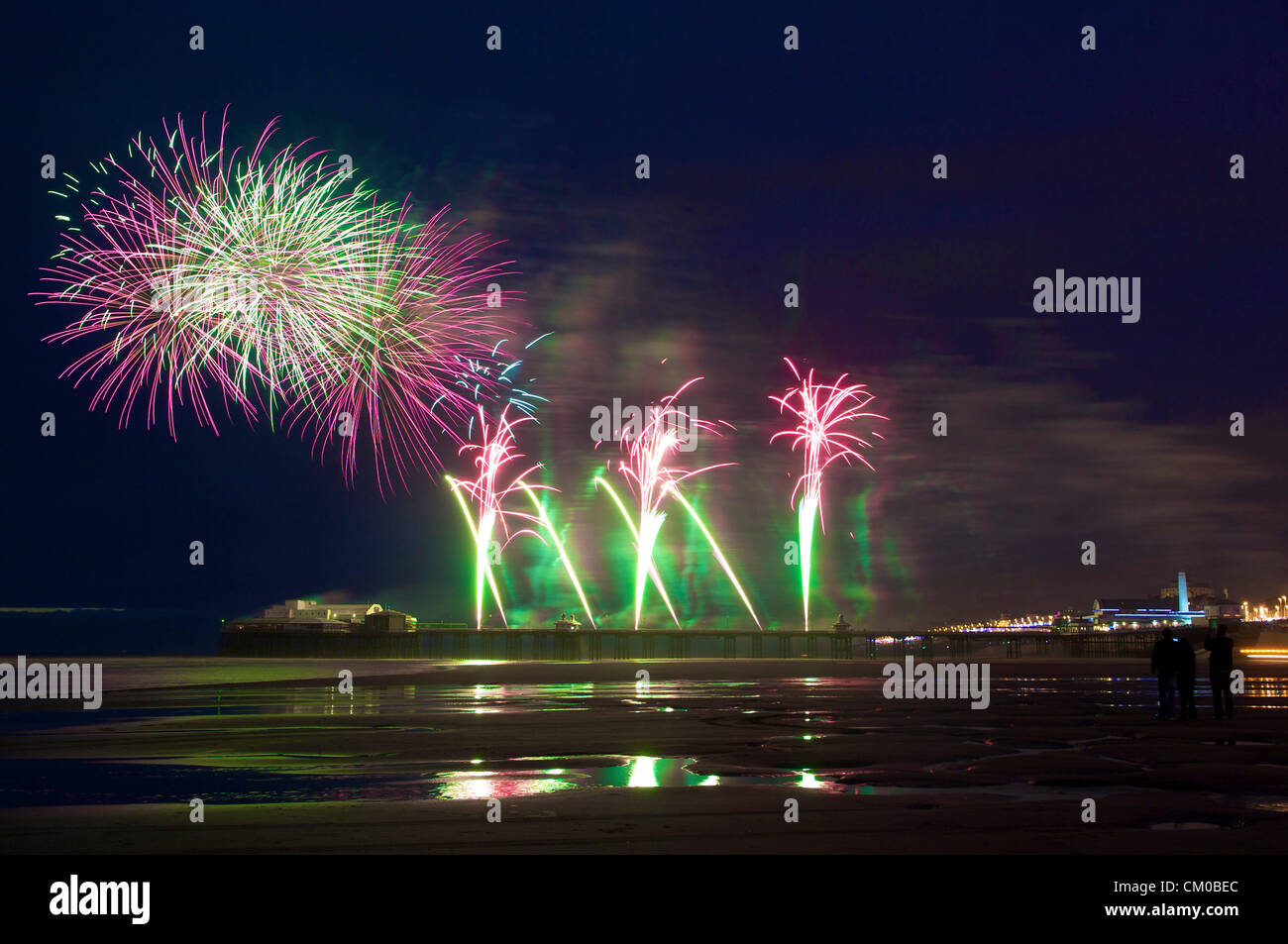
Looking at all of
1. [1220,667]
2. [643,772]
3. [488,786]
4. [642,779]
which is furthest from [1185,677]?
[488,786]

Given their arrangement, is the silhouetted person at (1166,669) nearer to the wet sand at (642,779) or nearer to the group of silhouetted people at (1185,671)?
the group of silhouetted people at (1185,671)

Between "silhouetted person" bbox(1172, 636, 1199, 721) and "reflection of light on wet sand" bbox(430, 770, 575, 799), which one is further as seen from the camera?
"silhouetted person" bbox(1172, 636, 1199, 721)

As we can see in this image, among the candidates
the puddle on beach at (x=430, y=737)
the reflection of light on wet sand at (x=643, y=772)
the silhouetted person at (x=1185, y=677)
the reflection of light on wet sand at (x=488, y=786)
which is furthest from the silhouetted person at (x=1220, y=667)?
the reflection of light on wet sand at (x=488, y=786)

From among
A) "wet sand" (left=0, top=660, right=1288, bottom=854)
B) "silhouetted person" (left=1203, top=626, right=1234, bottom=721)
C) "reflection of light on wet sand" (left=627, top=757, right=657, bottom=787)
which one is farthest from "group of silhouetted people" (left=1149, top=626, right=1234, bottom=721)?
"reflection of light on wet sand" (left=627, top=757, right=657, bottom=787)

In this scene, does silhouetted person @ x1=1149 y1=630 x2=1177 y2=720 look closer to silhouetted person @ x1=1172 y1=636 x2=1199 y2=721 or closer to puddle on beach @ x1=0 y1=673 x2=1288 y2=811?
silhouetted person @ x1=1172 y1=636 x2=1199 y2=721

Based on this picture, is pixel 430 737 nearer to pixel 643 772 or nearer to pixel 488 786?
pixel 643 772
